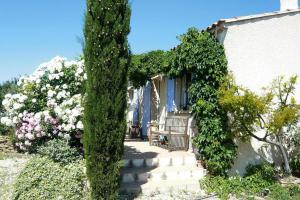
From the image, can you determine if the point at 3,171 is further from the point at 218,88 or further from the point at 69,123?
the point at 218,88

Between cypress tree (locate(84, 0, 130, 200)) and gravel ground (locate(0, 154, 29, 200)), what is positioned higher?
cypress tree (locate(84, 0, 130, 200))

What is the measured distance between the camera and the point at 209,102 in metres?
10.8

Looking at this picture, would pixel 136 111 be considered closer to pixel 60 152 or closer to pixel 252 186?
pixel 252 186

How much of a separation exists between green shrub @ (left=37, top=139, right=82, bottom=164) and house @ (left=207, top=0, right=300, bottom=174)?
447 centimetres

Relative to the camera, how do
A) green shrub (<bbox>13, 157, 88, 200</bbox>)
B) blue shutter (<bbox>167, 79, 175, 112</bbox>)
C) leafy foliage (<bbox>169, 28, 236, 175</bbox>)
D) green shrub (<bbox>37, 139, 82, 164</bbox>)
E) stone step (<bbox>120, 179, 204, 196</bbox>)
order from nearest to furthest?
green shrub (<bbox>13, 157, 88, 200</bbox>) → green shrub (<bbox>37, 139, 82, 164</bbox>) → stone step (<bbox>120, 179, 204, 196</bbox>) → leafy foliage (<bbox>169, 28, 236, 175</bbox>) → blue shutter (<bbox>167, 79, 175, 112</bbox>)

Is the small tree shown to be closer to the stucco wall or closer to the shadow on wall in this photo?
the shadow on wall

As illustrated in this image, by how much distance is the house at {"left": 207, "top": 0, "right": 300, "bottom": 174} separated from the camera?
1110 cm

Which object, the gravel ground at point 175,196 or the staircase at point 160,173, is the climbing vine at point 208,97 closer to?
the staircase at point 160,173

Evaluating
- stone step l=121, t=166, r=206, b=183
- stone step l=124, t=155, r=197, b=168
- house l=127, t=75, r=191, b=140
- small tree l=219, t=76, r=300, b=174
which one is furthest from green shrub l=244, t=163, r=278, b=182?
house l=127, t=75, r=191, b=140

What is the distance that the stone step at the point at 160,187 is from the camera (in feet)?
32.2

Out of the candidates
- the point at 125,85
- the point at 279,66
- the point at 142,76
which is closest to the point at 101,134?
the point at 125,85

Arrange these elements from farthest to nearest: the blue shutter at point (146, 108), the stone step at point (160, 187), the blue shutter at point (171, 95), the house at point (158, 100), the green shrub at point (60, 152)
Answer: the blue shutter at point (146, 108), the blue shutter at point (171, 95), the house at point (158, 100), the stone step at point (160, 187), the green shrub at point (60, 152)

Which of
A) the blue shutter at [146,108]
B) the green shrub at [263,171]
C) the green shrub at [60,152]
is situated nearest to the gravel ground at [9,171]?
the green shrub at [60,152]

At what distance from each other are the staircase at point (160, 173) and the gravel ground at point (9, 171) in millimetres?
2762
